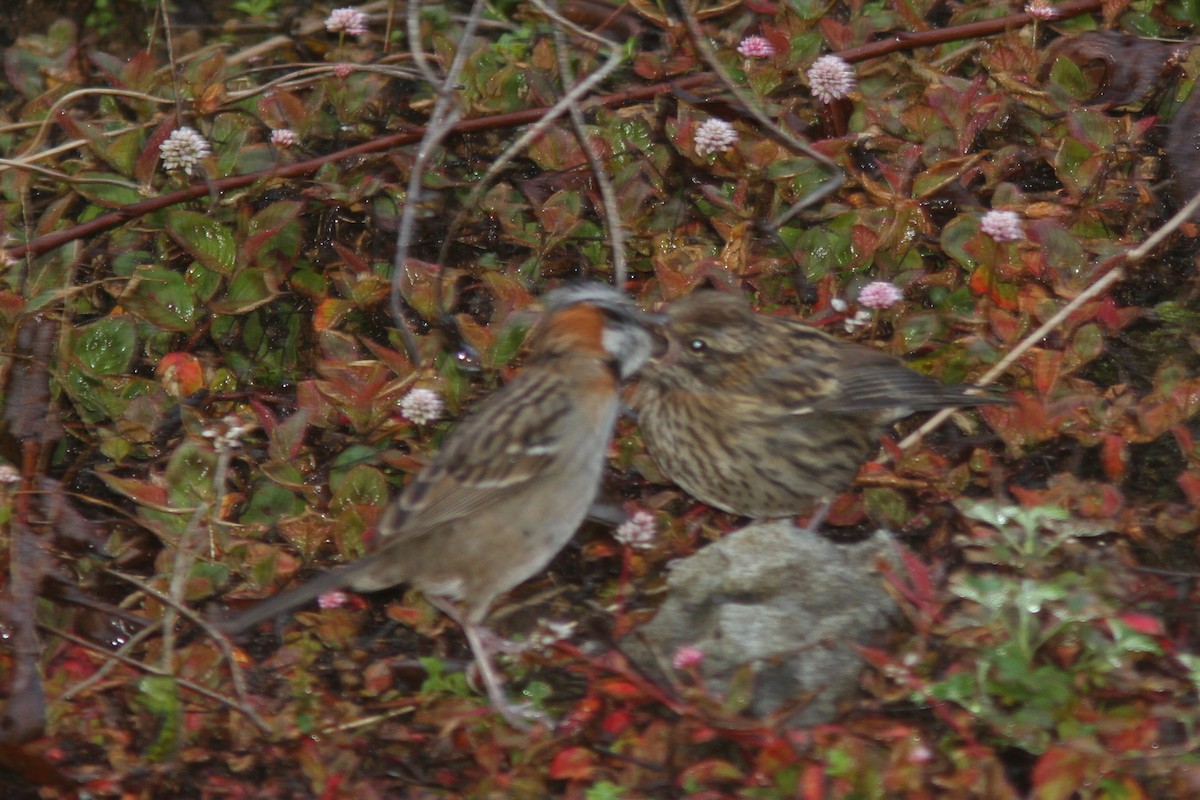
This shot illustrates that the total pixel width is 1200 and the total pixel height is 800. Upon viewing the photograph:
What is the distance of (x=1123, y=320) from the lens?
5.62 metres

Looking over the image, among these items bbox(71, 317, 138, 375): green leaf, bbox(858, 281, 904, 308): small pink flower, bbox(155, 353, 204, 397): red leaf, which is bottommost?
bbox(155, 353, 204, 397): red leaf

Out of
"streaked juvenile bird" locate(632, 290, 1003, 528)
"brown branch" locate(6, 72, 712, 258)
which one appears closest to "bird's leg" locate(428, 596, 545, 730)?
"streaked juvenile bird" locate(632, 290, 1003, 528)

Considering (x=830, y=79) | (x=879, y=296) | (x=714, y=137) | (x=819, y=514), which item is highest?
(x=830, y=79)

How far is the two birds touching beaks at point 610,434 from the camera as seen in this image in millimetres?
4793

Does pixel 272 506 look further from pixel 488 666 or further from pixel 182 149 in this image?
pixel 182 149

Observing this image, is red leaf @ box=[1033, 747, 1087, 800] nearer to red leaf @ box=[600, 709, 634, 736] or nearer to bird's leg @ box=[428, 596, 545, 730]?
red leaf @ box=[600, 709, 634, 736]

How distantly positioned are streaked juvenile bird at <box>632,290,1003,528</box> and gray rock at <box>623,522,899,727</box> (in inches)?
16.6

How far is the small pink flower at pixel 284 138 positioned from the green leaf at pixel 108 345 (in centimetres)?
101

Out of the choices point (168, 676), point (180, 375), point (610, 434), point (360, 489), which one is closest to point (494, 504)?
point (610, 434)

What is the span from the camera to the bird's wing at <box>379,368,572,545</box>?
187 inches

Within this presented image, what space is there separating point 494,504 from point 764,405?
1135 mm

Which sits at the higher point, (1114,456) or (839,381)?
(839,381)

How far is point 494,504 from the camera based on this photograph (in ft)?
15.9

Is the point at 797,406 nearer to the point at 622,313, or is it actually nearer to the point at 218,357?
the point at 622,313
